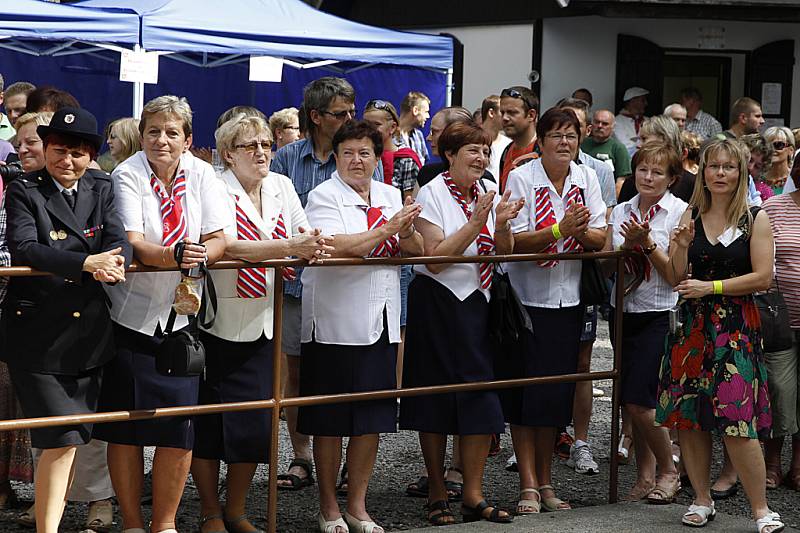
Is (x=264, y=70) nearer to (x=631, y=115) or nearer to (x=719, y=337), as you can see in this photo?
(x=631, y=115)

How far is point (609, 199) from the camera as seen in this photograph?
23.8ft

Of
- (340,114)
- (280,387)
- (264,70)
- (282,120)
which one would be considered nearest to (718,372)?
(280,387)

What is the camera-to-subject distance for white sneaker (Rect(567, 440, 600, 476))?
6662 mm

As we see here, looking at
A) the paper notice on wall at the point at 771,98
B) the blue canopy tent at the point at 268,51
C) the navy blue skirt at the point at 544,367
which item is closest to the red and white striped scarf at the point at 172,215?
the navy blue skirt at the point at 544,367

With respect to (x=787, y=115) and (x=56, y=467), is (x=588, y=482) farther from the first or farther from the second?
(x=787, y=115)

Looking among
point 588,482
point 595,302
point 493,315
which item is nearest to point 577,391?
point 588,482

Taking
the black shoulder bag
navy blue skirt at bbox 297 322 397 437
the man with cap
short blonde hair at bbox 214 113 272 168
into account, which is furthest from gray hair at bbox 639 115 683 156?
the man with cap

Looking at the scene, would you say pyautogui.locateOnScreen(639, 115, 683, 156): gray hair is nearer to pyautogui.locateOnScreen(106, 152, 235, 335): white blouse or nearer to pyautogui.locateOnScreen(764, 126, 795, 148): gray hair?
pyautogui.locateOnScreen(764, 126, 795, 148): gray hair

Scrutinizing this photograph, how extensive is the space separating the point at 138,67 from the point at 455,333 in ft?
19.2

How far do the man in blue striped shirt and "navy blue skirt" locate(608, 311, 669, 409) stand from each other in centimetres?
167

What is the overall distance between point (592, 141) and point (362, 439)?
647 cm

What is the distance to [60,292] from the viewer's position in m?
4.43

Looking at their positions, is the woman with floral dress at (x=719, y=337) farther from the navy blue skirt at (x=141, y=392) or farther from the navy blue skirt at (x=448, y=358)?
the navy blue skirt at (x=141, y=392)

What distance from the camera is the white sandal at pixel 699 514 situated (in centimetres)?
553
